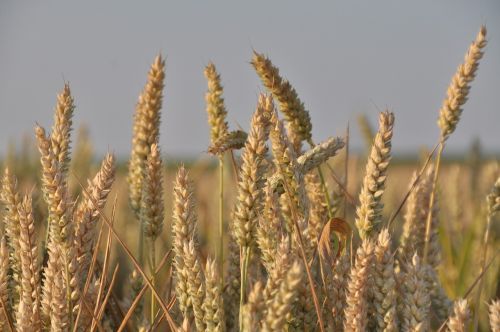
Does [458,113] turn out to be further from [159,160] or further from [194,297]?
[194,297]

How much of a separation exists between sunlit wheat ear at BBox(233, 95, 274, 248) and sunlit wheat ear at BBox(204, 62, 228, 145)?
1.90 feet

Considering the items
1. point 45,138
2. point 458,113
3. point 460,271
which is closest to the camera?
point 45,138

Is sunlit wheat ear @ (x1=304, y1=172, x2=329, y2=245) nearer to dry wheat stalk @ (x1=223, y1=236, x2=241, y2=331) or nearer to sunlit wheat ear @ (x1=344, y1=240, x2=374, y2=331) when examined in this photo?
dry wheat stalk @ (x1=223, y1=236, x2=241, y2=331)

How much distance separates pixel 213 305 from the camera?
1519 mm

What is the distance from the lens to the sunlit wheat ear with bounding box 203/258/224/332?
59.9 inches

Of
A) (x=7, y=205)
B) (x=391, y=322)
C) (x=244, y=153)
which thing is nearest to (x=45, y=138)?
(x=7, y=205)

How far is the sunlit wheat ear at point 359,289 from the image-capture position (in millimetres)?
1455

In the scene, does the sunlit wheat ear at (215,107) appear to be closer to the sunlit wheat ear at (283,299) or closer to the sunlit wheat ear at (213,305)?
the sunlit wheat ear at (213,305)

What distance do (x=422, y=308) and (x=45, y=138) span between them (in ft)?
3.01

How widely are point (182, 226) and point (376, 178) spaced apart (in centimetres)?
47

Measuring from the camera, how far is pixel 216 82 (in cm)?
218

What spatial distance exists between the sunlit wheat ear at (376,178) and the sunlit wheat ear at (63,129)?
73 cm

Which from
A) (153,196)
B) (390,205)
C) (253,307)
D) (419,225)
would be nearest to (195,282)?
(253,307)

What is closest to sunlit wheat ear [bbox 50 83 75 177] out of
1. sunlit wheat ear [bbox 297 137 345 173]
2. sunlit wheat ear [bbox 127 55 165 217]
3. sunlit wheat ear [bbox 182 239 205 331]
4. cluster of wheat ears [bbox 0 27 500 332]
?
cluster of wheat ears [bbox 0 27 500 332]
